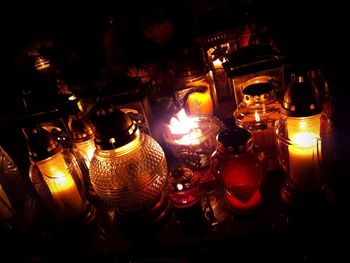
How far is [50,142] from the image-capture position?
3.44 feet

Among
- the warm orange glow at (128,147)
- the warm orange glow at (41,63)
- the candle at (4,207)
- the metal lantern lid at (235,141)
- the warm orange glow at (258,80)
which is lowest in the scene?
the candle at (4,207)

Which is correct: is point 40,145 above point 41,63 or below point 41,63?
below

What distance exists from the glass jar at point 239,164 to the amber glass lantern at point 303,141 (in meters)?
0.10

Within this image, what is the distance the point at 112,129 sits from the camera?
930mm

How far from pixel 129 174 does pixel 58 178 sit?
0.30 meters

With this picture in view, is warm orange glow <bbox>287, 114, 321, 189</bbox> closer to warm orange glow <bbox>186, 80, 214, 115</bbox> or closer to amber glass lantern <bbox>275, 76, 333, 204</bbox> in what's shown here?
amber glass lantern <bbox>275, 76, 333, 204</bbox>

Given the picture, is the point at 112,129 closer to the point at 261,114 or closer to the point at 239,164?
the point at 239,164

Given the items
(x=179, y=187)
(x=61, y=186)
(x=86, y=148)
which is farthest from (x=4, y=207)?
(x=179, y=187)

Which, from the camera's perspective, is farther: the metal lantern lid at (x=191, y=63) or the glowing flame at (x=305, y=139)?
the metal lantern lid at (x=191, y=63)

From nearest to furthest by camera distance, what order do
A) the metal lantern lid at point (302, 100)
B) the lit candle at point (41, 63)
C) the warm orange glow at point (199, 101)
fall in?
the metal lantern lid at point (302, 100), the warm orange glow at point (199, 101), the lit candle at point (41, 63)

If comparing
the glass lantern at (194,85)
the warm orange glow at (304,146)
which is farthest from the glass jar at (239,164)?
the glass lantern at (194,85)

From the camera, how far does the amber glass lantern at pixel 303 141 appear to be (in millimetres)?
873

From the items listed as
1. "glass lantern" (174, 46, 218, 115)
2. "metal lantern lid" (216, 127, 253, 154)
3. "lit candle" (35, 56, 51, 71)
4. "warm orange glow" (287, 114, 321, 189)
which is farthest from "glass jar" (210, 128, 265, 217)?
"lit candle" (35, 56, 51, 71)

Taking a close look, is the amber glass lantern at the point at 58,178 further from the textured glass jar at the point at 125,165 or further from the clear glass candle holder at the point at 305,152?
the clear glass candle holder at the point at 305,152
